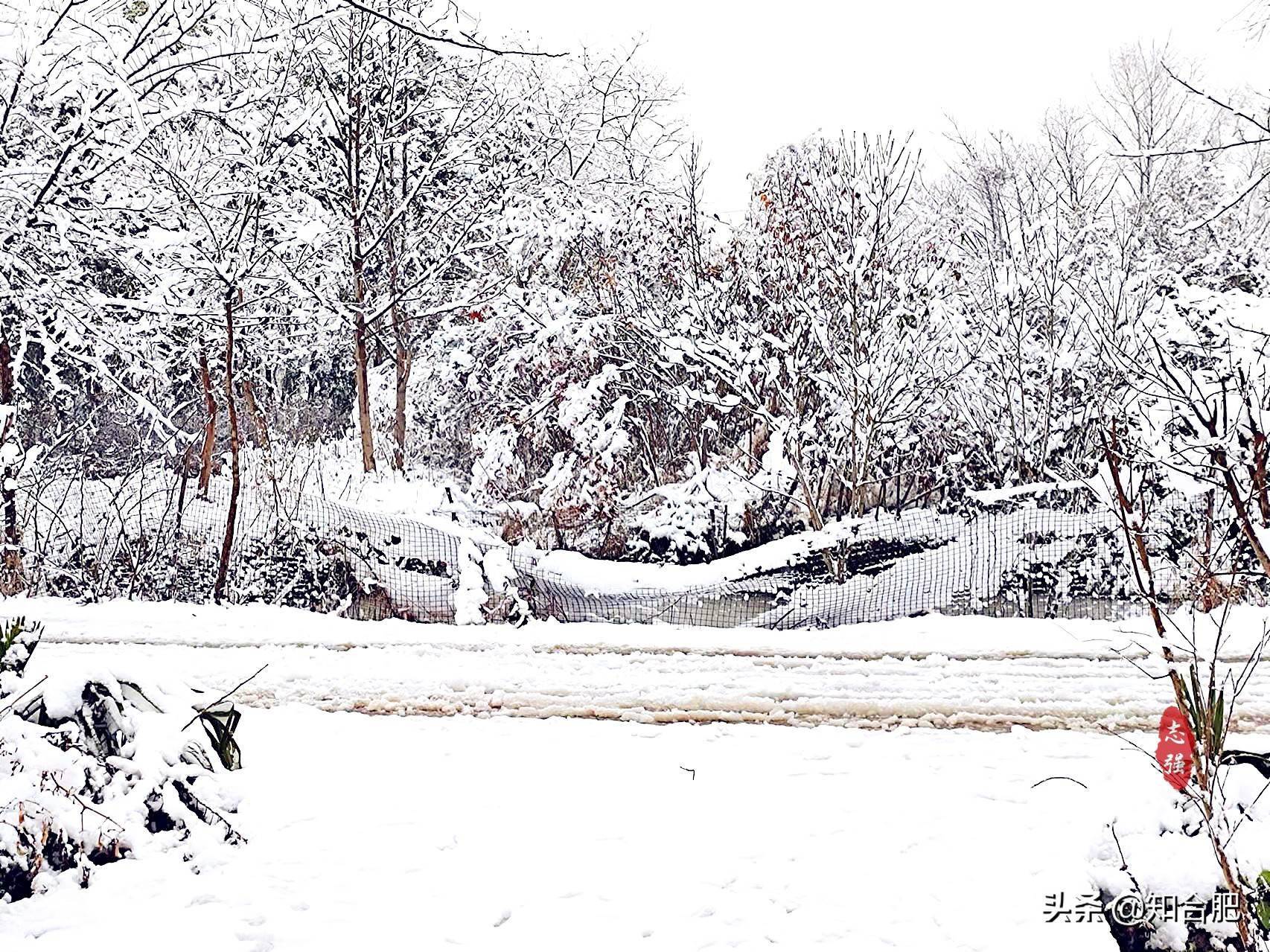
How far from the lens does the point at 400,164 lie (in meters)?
15.0

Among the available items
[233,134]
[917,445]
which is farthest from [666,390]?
[233,134]

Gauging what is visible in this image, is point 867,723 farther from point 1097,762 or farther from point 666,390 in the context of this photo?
point 666,390

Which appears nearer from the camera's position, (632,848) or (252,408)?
(632,848)

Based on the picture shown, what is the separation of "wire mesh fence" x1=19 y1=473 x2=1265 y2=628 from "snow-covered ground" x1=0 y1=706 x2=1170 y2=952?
4131 millimetres

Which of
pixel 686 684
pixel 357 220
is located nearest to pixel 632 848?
pixel 686 684

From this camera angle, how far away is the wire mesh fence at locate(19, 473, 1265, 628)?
982cm

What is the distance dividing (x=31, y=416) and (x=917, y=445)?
41.8ft

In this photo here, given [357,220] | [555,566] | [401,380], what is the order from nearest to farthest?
[555,566] → [357,220] → [401,380]

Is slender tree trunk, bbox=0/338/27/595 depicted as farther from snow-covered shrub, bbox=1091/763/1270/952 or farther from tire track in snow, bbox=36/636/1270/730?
snow-covered shrub, bbox=1091/763/1270/952

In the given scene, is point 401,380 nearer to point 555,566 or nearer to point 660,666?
point 555,566

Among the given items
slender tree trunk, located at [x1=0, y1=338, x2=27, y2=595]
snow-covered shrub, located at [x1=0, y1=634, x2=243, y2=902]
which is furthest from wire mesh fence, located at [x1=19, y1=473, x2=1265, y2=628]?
snow-covered shrub, located at [x1=0, y1=634, x2=243, y2=902]

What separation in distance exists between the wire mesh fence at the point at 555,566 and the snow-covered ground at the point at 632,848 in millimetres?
4131

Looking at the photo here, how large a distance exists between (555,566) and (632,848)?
20.2ft

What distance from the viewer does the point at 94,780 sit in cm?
409
